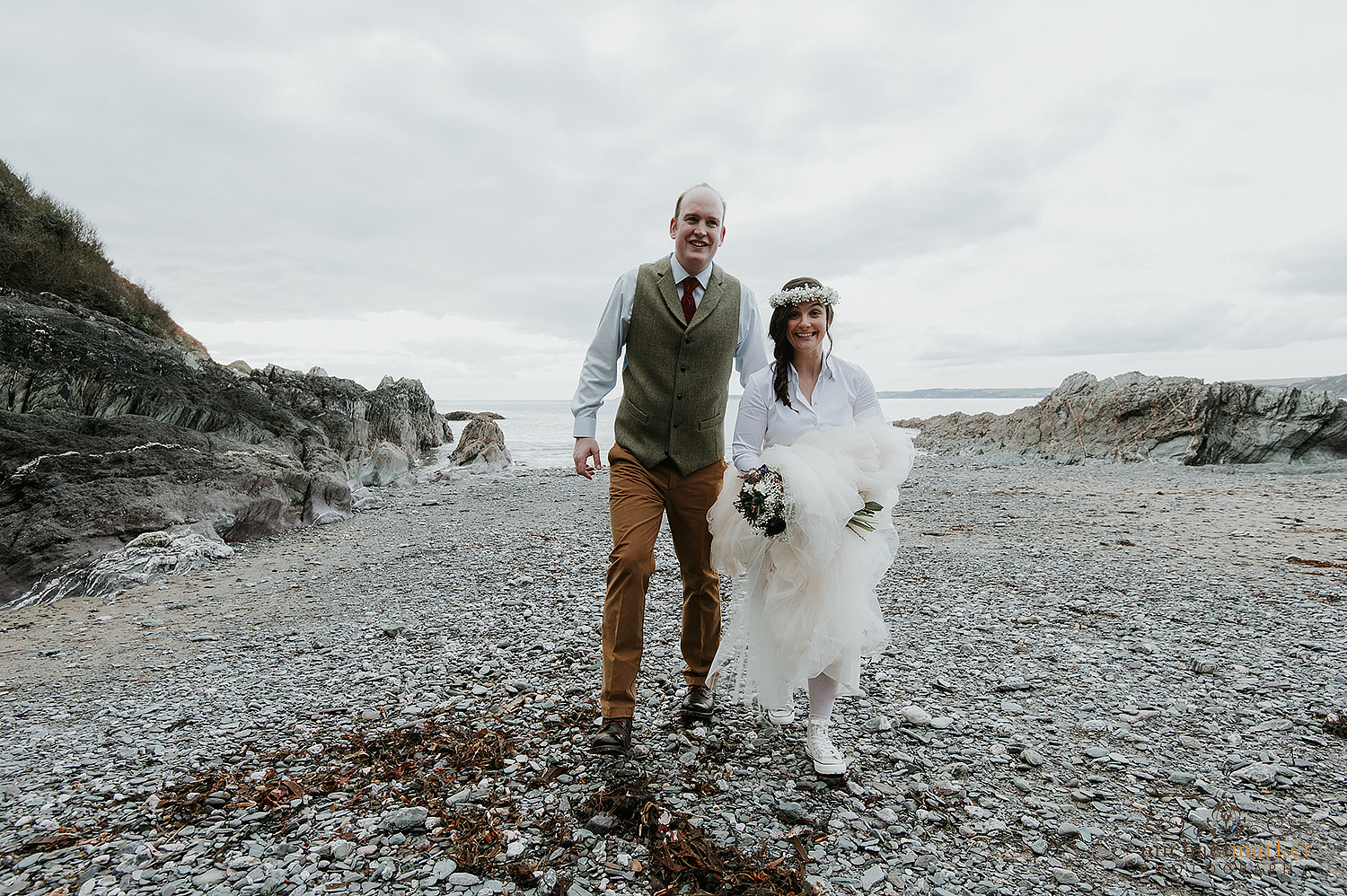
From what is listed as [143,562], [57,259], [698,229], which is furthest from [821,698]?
[57,259]

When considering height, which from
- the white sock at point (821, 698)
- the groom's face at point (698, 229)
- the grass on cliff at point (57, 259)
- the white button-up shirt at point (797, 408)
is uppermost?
the grass on cliff at point (57, 259)

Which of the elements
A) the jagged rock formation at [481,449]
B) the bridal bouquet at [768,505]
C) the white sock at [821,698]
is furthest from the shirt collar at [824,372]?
the jagged rock formation at [481,449]

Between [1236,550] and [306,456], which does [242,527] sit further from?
[1236,550]

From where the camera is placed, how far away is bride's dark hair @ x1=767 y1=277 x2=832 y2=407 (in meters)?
3.58

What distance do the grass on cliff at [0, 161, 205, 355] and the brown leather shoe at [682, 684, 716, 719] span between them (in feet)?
52.7

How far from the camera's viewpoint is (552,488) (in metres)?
17.5

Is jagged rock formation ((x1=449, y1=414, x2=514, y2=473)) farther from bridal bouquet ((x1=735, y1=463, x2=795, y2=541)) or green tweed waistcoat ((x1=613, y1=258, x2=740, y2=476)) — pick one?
bridal bouquet ((x1=735, y1=463, x2=795, y2=541))

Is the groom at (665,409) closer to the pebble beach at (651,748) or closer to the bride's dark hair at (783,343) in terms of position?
the bride's dark hair at (783,343)

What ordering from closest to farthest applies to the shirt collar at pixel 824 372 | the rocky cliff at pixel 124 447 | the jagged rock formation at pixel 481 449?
the shirt collar at pixel 824 372 → the rocky cliff at pixel 124 447 → the jagged rock formation at pixel 481 449

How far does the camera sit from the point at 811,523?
3.15 m

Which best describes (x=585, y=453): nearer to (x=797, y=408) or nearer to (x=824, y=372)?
(x=797, y=408)

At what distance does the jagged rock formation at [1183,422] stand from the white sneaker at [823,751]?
Answer: 2010cm

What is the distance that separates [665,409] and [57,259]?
1886 centimetres

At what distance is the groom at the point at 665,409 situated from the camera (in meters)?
3.62
